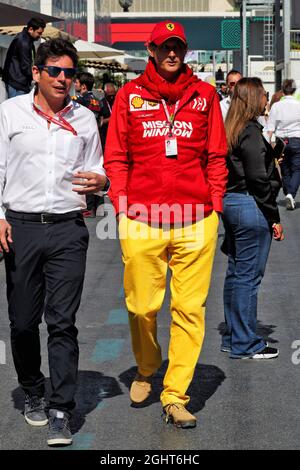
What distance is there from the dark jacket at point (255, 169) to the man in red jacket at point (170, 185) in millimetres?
1194

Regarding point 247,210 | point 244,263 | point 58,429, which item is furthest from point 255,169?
point 58,429

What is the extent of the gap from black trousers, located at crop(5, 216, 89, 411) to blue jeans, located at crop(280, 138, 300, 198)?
1134 centimetres

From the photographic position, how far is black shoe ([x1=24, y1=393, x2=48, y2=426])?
6.21m

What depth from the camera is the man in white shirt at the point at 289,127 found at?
17.2 metres

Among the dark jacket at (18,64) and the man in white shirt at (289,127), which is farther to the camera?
the man in white shirt at (289,127)

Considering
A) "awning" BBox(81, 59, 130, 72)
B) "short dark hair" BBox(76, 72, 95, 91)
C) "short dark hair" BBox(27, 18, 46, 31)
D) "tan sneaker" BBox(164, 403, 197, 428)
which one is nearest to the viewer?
"tan sneaker" BBox(164, 403, 197, 428)

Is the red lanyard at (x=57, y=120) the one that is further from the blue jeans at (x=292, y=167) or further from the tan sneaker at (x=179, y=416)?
the blue jeans at (x=292, y=167)

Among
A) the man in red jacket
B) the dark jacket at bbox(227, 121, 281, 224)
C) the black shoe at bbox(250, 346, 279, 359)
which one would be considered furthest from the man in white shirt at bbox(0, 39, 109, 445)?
the black shoe at bbox(250, 346, 279, 359)

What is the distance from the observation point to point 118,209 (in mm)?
6344

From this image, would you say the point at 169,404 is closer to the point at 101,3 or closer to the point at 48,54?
the point at 48,54

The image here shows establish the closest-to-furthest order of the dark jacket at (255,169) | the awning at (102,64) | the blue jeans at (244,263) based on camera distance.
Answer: the dark jacket at (255,169) < the blue jeans at (244,263) < the awning at (102,64)

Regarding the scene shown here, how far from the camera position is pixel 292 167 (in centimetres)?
1745

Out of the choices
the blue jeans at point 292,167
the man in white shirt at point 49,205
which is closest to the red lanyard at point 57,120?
the man in white shirt at point 49,205

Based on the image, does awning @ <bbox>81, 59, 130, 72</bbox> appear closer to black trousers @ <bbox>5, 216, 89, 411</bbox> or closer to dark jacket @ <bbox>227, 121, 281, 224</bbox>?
dark jacket @ <bbox>227, 121, 281, 224</bbox>
